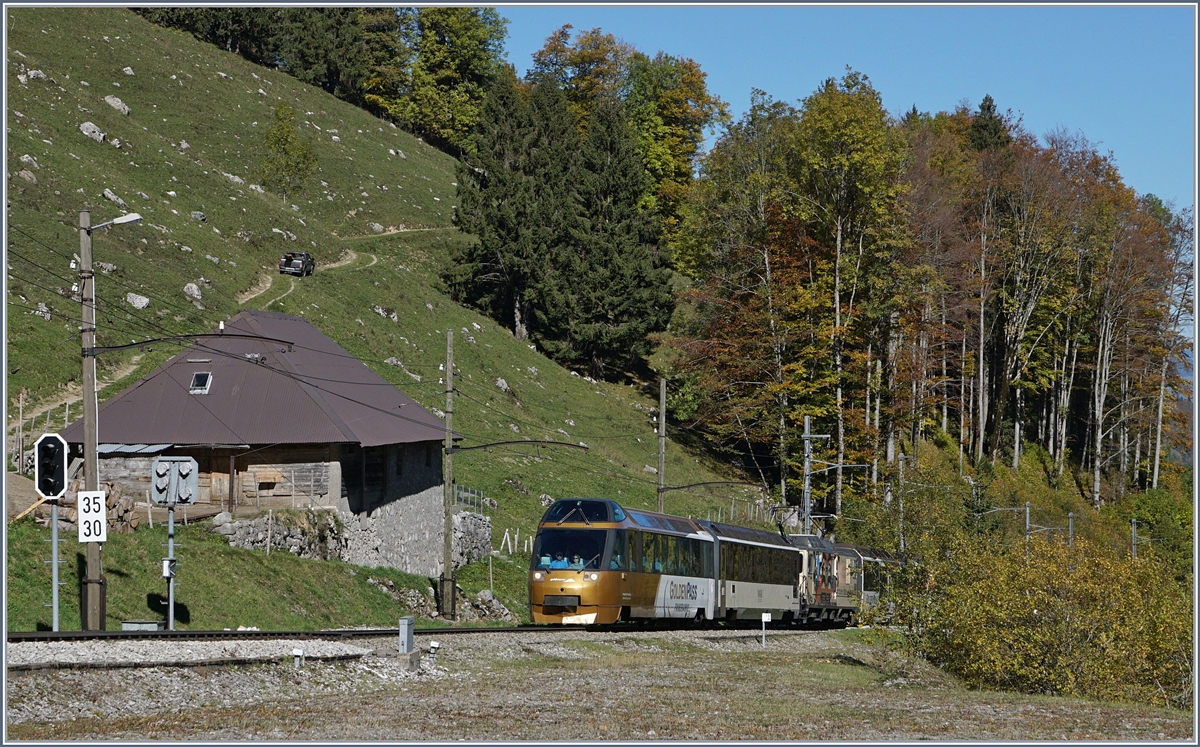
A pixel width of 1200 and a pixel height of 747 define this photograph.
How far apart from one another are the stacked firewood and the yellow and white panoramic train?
11.1 m

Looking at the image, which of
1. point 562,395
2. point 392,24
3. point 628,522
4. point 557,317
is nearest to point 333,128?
point 392,24

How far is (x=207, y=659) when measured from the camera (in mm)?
17797

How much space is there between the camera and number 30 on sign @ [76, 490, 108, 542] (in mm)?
22594

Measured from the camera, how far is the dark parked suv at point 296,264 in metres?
68.2

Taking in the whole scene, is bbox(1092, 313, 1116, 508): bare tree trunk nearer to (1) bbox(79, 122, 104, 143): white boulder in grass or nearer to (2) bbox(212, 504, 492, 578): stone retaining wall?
(2) bbox(212, 504, 492, 578): stone retaining wall

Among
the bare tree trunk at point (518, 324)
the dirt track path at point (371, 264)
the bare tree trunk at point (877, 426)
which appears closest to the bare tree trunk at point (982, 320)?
the bare tree trunk at point (877, 426)

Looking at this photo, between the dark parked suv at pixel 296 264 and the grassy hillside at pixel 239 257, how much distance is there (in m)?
0.78

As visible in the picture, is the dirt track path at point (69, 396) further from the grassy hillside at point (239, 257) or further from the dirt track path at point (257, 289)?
the dirt track path at point (257, 289)

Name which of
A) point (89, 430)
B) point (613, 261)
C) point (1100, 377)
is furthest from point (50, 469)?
point (1100, 377)

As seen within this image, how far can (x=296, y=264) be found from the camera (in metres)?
68.2

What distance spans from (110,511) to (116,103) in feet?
208

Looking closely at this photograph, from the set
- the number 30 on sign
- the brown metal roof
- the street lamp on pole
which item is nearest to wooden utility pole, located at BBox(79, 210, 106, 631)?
the street lamp on pole

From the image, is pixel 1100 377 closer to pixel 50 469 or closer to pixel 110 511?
pixel 110 511

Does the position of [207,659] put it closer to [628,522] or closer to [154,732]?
[154,732]
